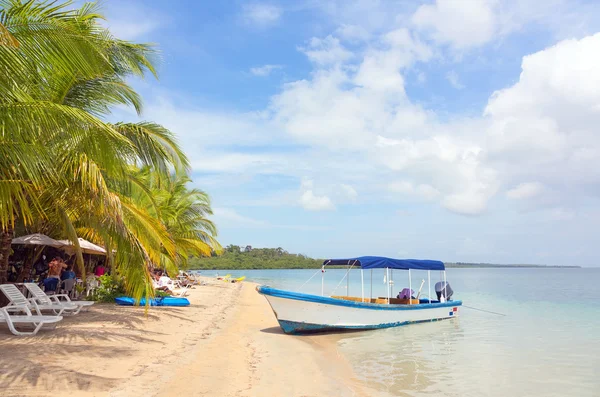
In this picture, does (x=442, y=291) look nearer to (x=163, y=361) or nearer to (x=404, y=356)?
(x=404, y=356)

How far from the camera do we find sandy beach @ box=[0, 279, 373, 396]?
5.46m

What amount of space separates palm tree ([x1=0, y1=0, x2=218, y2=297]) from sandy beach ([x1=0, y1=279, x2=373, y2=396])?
139 cm

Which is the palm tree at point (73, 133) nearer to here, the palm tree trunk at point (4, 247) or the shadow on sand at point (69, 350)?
the palm tree trunk at point (4, 247)

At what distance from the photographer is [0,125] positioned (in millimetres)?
5055

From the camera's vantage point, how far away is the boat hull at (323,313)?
11.2m

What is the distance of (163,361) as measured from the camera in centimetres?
702

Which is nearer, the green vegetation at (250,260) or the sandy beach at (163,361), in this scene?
the sandy beach at (163,361)


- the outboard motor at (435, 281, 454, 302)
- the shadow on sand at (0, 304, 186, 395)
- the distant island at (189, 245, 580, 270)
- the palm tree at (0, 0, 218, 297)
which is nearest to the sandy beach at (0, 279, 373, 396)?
the shadow on sand at (0, 304, 186, 395)

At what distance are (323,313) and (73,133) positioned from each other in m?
7.91

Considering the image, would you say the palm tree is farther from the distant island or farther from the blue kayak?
→ the distant island

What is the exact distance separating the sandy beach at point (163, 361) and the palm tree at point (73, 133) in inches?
54.7

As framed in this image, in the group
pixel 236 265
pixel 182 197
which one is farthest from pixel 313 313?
pixel 236 265

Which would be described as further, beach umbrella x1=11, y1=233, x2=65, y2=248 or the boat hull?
the boat hull

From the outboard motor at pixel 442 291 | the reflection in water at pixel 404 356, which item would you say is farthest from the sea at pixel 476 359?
the outboard motor at pixel 442 291
